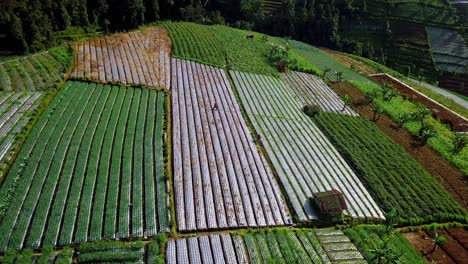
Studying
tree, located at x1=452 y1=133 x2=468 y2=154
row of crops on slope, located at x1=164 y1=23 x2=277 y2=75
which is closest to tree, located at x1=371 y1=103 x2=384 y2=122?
tree, located at x1=452 y1=133 x2=468 y2=154

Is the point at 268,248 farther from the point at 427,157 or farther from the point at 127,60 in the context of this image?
the point at 127,60

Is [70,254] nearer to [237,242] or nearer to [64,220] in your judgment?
[64,220]

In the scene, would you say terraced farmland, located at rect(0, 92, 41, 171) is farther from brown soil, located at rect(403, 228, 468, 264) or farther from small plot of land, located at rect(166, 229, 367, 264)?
brown soil, located at rect(403, 228, 468, 264)

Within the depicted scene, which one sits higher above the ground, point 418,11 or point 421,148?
point 418,11

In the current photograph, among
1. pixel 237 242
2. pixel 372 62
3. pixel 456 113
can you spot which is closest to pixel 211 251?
pixel 237 242

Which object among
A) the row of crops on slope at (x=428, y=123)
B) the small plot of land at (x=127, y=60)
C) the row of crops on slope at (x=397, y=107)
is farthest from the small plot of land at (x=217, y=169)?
the row of crops on slope at (x=397, y=107)

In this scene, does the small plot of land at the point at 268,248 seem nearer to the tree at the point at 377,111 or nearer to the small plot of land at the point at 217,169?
the small plot of land at the point at 217,169

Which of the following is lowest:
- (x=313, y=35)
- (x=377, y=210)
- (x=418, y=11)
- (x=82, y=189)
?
(x=377, y=210)
